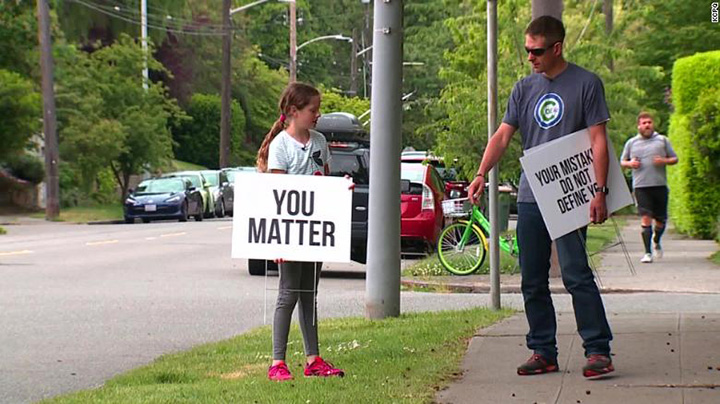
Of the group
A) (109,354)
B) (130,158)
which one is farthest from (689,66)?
(130,158)

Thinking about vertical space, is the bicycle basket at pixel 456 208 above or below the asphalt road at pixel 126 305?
above

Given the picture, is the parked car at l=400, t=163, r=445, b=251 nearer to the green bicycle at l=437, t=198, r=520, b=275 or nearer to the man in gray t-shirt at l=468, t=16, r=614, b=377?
the green bicycle at l=437, t=198, r=520, b=275

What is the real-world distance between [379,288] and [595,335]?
12.4 feet

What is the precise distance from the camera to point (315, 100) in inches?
311

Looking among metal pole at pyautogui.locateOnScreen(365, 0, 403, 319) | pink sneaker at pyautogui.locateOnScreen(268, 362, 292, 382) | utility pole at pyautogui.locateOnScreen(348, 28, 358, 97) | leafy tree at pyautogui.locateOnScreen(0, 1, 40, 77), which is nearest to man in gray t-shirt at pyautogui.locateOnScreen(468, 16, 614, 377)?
pink sneaker at pyautogui.locateOnScreen(268, 362, 292, 382)

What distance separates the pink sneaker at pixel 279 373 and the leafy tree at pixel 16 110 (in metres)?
34.0

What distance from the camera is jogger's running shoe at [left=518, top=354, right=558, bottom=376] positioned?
25.9 ft

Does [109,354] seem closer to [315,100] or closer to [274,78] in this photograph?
[315,100]

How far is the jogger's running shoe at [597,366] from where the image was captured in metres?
7.63

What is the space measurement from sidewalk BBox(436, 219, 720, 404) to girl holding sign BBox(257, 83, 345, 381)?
0.95m

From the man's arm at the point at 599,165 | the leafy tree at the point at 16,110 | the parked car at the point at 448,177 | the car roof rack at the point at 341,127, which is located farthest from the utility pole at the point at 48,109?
the man's arm at the point at 599,165

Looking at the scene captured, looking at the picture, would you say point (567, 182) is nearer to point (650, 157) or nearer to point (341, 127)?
point (650, 157)

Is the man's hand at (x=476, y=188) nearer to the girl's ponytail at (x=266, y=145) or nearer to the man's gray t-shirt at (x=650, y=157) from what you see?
the girl's ponytail at (x=266, y=145)

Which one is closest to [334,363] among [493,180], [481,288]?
[493,180]
